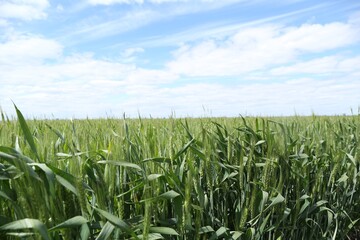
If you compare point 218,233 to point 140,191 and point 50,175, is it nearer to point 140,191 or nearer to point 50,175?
point 140,191

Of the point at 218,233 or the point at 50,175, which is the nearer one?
the point at 50,175

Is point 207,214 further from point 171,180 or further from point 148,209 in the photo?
point 148,209

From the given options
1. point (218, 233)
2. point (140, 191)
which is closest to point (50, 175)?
point (140, 191)

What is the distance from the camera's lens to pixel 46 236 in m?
0.87

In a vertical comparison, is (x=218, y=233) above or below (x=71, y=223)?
below

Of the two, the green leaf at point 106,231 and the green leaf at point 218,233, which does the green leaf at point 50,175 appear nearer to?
the green leaf at point 106,231

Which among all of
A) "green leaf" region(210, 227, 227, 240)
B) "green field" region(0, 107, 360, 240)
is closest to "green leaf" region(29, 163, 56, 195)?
"green field" region(0, 107, 360, 240)

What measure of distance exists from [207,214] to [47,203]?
0.72m

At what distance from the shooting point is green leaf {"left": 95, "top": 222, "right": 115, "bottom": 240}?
1041 millimetres

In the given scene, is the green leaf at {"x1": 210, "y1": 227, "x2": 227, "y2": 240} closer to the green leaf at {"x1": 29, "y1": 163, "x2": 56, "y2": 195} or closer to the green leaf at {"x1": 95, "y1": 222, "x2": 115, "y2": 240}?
the green leaf at {"x1": 95, "y1": 222, "x2": 115, "y2": 240}

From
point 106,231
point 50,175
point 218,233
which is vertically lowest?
point 218,233

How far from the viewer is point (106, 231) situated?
1.05 metres

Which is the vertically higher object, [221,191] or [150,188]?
[150,188]

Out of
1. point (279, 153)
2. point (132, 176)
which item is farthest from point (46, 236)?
point (279, 153)
